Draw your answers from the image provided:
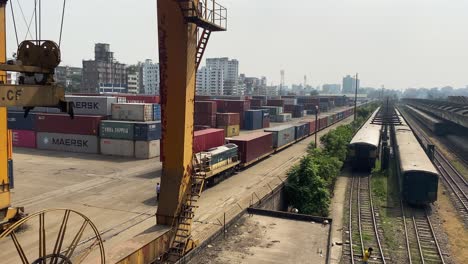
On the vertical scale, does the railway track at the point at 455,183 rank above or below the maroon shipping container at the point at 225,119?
below

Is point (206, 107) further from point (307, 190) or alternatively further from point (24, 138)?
point (307, 190)

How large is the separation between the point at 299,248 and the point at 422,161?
21215mm

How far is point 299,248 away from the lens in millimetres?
17125

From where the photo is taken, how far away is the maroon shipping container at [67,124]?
146ft

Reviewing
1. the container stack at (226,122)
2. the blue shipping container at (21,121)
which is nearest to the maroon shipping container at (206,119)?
the container stack at (226,122)

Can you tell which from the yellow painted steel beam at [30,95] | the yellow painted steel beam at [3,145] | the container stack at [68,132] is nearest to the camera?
the yellow painted steel beam at [30,95]

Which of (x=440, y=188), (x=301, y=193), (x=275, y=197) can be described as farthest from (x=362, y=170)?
(x=275, y=197)

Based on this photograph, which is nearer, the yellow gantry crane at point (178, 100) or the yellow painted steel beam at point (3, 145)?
the yellow gantry crane at point (178, 100)

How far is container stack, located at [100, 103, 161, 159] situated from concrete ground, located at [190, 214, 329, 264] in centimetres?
2385

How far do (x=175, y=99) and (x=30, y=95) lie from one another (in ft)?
22.8

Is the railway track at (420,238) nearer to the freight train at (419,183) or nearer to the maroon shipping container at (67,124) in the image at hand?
the freight train at (419,183)

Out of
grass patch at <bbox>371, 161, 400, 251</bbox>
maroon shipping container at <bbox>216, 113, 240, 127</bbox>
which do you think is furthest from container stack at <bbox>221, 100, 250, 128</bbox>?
grass patch at <bbox>371, 161, 400, 251</bbox>

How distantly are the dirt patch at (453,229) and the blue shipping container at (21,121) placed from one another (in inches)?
1810

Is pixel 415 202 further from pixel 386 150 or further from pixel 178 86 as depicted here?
pixel 178 86
